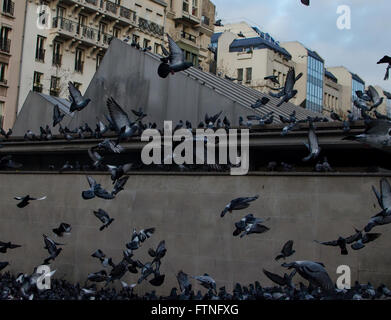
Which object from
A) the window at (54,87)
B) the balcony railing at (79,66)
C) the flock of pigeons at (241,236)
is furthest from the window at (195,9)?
the flock of pigeons at (241,236)

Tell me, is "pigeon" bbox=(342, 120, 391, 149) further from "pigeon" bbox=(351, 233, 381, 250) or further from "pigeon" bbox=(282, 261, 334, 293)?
"pigeon" bbox=(282, 261, 334, 293)

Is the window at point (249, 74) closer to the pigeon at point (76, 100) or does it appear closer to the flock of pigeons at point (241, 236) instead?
the flock of pigeons at point (241, 236)

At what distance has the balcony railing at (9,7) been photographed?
44.8 metres

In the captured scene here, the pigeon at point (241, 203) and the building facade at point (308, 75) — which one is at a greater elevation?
the building facade at point (308, 75)

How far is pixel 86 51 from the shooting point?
169 feet

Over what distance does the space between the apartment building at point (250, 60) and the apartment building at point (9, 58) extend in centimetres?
2849

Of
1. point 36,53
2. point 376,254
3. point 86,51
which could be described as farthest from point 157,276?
point 86,51

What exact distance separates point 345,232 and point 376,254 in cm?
97

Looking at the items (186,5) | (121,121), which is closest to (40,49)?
(186,5)

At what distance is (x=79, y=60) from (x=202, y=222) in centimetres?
3716

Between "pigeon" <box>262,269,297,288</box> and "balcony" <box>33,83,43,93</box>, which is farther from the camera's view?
"balcony" <box>33,83,43,93</box>

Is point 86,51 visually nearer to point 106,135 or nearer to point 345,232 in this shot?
point 106,135

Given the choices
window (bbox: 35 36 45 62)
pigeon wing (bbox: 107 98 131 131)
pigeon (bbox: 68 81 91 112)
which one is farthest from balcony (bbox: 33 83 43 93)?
pigeon wing (bbox: 107 98 131 131)

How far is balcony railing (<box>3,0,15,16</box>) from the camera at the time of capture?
44.8 meters
